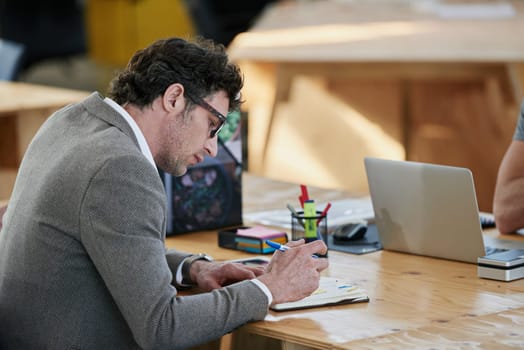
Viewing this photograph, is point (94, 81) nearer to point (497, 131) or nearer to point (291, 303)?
point (497, 131)

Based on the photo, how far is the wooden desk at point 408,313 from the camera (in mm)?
1774

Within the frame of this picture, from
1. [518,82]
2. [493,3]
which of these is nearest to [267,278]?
[518,82]

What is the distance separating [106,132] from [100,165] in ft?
0.34

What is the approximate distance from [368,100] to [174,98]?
151 inches

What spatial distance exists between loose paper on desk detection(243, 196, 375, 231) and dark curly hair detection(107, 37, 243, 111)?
2.73ft

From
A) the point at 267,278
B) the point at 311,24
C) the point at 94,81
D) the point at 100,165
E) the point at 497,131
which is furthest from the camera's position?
the point at 94,81

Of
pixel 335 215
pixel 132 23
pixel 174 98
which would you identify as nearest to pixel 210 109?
pixel 174 98

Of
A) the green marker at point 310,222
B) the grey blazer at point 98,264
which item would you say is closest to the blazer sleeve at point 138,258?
the grey blazer at point 98,264

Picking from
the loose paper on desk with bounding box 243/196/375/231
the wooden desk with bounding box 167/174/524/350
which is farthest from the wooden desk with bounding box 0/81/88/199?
the wooden desk with bounding box 167/174/524/350

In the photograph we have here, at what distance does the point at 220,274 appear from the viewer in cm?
216

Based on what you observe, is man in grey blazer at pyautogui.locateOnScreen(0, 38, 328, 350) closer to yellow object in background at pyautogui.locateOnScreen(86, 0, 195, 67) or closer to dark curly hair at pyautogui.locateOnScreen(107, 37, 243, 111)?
dark curly hair at pyautogui.locateOnScreen(107, 37, 243, 111)

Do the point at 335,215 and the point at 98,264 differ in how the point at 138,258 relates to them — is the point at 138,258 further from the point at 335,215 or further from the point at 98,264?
the point at 335,215

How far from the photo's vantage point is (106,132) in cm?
189

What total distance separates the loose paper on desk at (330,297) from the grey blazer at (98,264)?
0.10m
